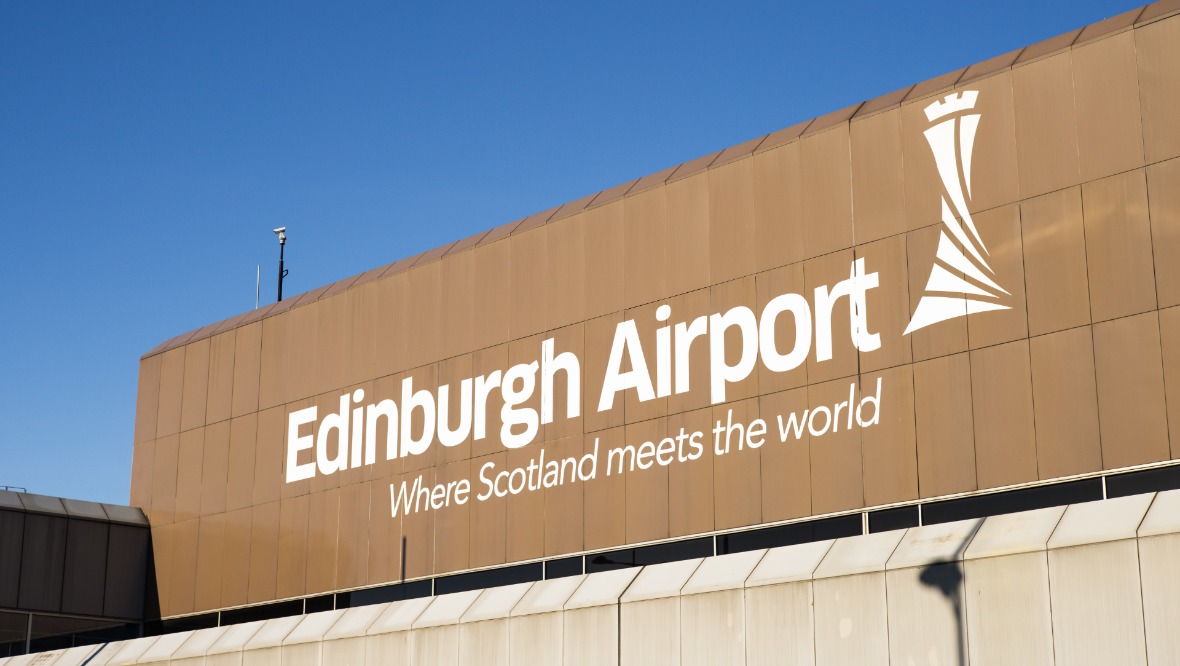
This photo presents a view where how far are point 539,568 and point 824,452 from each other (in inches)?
276

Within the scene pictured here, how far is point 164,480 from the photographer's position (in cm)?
3838

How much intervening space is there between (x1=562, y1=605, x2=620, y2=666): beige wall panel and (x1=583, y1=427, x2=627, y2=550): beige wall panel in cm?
490

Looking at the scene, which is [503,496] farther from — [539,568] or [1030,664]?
[1030,664]

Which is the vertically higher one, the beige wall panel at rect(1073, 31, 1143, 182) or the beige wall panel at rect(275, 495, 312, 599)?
the beige wall panel at rect(1073, 31, 1143, 182)

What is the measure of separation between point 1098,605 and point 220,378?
2513 cm

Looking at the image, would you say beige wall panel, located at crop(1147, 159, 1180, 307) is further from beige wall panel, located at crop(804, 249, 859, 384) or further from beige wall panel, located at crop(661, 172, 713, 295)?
beige wall panel, located at crop(661, 172, 713, 295)

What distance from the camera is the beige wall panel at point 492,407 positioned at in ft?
102

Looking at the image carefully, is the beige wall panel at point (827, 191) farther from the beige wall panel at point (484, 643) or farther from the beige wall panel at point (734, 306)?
the beige wall panel at point (484, 643)

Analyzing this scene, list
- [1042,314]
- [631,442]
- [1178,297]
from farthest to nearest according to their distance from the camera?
[631,442] → [1042,314] → [1178,297]

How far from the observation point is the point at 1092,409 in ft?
73.3

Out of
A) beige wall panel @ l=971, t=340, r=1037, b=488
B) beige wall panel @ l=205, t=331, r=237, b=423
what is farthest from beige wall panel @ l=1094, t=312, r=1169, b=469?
beige wall panel @ l=205, t=331, r=237, b=423

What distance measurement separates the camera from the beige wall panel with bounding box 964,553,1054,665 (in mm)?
18125

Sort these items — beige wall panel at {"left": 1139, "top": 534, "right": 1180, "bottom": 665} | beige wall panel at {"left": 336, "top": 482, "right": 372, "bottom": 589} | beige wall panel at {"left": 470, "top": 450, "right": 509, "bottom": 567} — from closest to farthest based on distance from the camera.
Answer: beige wall panel at {"left": 1139, "top": 534, "right": 1180, "bottom": 665} → beige wall panel at {"left": 470, "top": 450, "right": 509, "bottom": 567} → beige wall panel at {"left": 336, "top": 482, "right": 372, "bottom": 589}

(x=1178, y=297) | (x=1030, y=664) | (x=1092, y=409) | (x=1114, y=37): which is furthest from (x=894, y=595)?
(x=1114, y=37)
